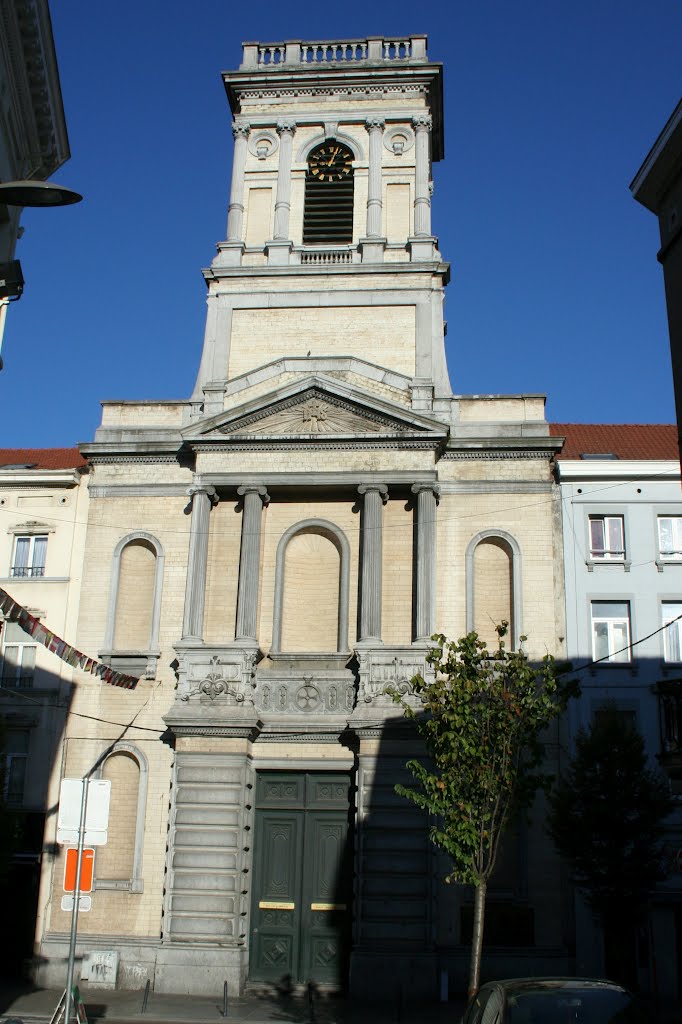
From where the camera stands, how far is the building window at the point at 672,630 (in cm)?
2636

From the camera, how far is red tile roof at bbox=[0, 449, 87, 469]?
32.0 meters

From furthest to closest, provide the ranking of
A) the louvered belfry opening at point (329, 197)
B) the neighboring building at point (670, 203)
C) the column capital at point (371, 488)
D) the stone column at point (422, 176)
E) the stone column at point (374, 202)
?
the louvered belfry opening at point (329, 197) < the stone column at point (422, 176) < the stone column at point (374, 202) < the column capital at point (371, 488) < the neighboring building at point (670, 203)

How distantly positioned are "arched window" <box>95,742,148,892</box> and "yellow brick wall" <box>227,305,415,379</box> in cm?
1016

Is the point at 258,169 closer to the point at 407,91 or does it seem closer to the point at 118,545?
the point at 407,91

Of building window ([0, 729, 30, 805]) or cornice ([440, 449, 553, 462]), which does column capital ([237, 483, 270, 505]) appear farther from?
building window ([0, 729, 30, 805])

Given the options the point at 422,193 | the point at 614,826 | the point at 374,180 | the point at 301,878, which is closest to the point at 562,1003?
the point at 614,826

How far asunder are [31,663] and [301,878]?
8.43 meters

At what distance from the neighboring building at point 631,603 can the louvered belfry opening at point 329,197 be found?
9.49 meters

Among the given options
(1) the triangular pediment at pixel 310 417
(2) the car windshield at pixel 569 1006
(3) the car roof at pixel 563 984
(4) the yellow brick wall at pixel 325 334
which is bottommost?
(2) the car windshield at pixel 569 1006

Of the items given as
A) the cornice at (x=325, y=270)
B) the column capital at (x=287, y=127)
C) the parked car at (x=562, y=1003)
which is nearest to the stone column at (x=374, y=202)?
the cornice at (x=325, y=270)

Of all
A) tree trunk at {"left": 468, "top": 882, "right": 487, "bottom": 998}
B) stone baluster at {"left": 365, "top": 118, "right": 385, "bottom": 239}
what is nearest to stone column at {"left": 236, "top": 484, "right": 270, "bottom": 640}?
stone baluster at {"left": 365, "top": 118, "right": 385, "bottom": 239}

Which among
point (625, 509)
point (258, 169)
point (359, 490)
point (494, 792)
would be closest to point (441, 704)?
point (494, 792)

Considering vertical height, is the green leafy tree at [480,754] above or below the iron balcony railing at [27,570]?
below

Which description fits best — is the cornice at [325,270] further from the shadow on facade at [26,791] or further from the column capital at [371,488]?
the shadow on facade at [26,791]
